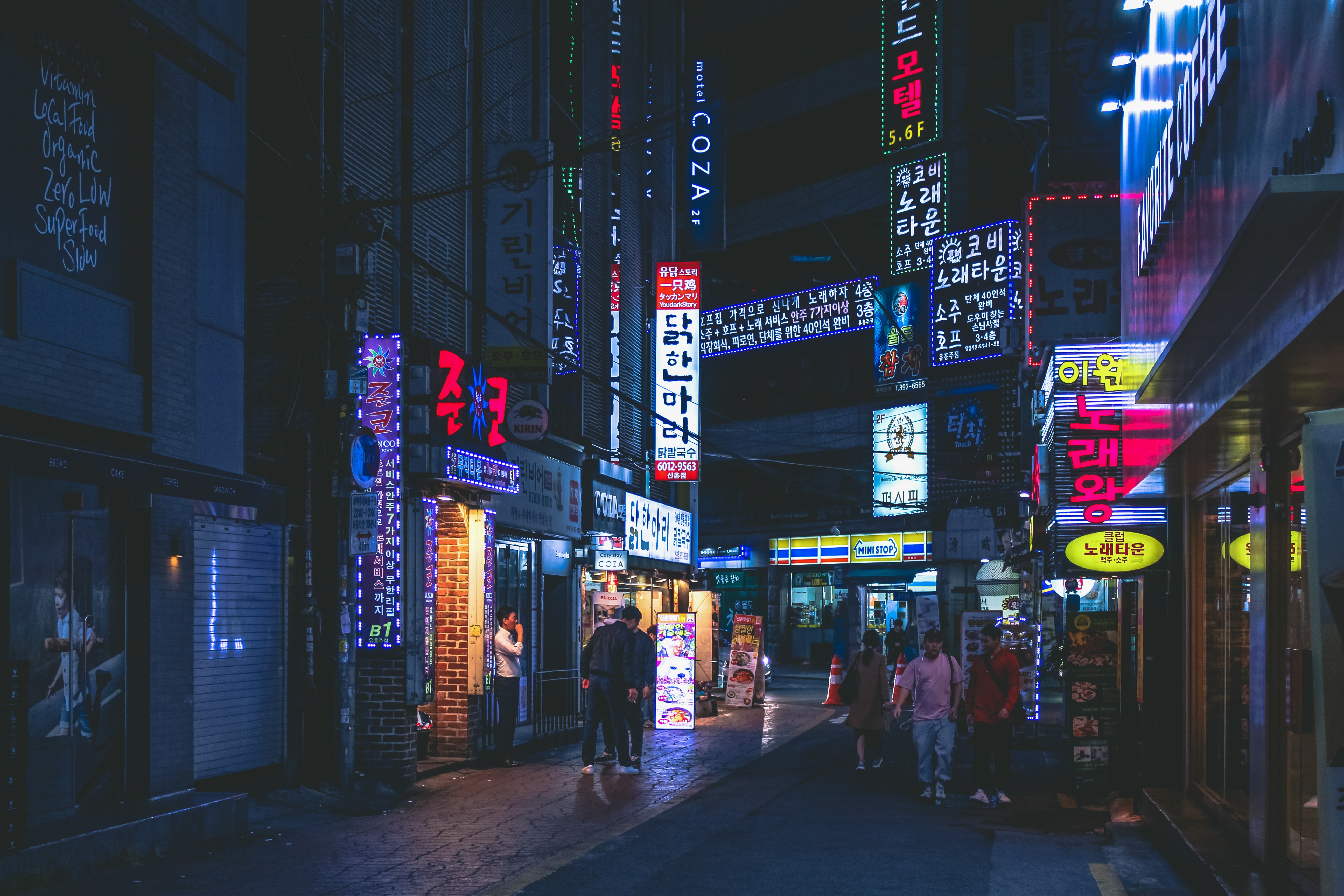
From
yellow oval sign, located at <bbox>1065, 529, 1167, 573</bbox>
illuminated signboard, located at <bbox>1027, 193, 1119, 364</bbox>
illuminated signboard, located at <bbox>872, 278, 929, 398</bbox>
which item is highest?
illuminated signboard, located at <bbox>872, 278, 929, 398</bbox>

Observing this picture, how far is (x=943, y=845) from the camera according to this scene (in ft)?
35.4

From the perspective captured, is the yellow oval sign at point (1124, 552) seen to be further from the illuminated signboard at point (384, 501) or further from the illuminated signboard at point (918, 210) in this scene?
the illuminated signboard at point (918, 210)

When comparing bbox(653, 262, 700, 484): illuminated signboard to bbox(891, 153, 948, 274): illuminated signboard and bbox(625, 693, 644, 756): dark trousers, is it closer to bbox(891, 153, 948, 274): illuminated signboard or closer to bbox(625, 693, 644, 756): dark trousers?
bbox(625, 693, 644, 756): dark trousers

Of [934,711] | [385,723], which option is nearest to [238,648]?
[385,723]

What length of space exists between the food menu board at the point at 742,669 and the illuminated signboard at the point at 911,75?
17591 millimetres

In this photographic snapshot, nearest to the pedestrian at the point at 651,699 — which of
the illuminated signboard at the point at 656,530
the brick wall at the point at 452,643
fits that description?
the illuminated signboard at the point at 656,530

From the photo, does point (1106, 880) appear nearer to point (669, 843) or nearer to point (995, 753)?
point (669, 843)

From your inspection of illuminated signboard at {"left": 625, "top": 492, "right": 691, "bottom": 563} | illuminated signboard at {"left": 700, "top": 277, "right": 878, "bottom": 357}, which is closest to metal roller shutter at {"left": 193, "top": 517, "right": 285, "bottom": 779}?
illuminated signboard at {"left": 625, "top": 492, "right": 691, "bottom": 563}

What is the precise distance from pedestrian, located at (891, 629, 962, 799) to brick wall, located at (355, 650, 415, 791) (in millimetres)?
5309

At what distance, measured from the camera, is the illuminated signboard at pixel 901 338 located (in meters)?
43.9

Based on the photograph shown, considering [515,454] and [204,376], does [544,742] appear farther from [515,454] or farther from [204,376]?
[204,376]

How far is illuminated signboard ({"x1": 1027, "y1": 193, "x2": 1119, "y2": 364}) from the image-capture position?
20.7 m

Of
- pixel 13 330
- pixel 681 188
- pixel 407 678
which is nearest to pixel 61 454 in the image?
pixel 13 330

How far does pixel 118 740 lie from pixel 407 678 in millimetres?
3786
